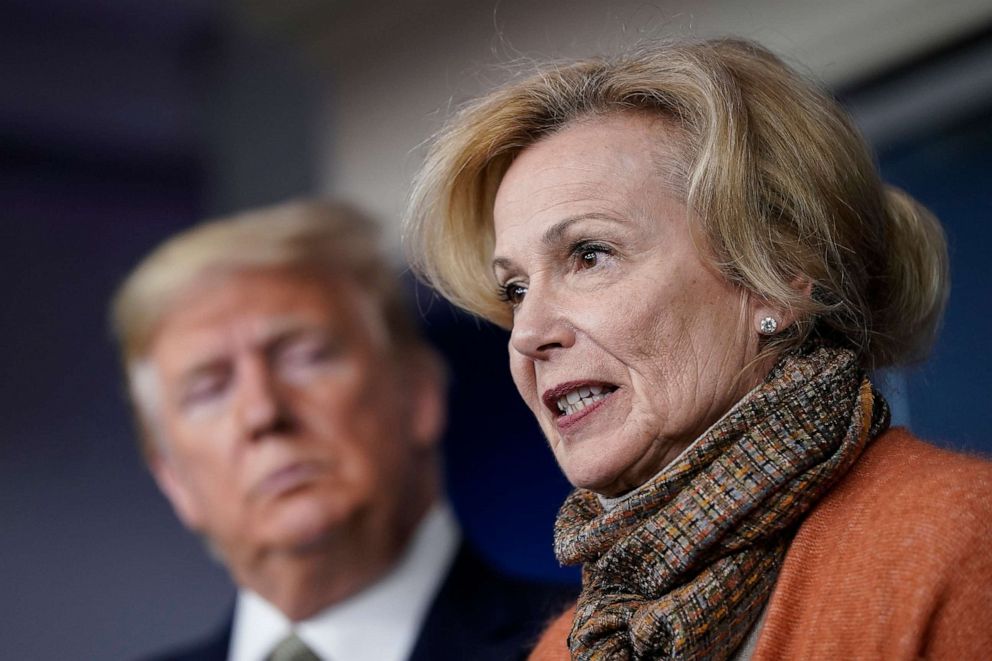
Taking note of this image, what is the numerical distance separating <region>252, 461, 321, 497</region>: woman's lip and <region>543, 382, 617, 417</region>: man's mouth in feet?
3.71

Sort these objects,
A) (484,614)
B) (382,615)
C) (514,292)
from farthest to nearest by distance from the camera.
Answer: (382,615) < (484,614) < (514,292)

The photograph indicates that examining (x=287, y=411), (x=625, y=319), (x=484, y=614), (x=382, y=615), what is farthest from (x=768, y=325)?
(x=287, y=411)

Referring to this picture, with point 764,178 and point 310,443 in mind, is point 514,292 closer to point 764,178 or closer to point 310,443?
point 764,178

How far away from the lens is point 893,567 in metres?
1.16

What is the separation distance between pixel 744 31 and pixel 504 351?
2.83 feet

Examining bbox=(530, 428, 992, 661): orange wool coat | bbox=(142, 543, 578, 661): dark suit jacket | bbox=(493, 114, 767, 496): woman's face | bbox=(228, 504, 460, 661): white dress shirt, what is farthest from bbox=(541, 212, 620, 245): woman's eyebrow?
bbox=(228, 504, 460, 661): white dress shirt

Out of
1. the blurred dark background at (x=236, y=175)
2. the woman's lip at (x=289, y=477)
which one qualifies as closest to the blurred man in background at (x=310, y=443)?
the woman's lip at (x=289, y=477)

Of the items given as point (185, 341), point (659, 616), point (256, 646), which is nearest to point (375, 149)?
point (185, 341)

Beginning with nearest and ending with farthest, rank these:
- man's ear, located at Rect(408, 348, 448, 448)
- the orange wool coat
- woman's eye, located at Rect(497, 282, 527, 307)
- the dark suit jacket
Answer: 1. the orange wool coat
2. woman's eye, located at Rect(497, 282, 527, 307)
3. the dark suit jacket
4. man's ear, located at Rect(408, 348, 448, 448)

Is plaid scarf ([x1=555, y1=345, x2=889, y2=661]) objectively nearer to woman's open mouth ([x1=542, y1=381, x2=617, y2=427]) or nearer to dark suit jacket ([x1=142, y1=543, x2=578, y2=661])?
woman's open mouth ([x1=542, y1=381, x2=617, y2=427])

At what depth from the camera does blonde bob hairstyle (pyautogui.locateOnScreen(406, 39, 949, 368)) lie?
133cm

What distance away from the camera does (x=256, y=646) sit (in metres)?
2.46

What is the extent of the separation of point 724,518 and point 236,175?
264 centimetres

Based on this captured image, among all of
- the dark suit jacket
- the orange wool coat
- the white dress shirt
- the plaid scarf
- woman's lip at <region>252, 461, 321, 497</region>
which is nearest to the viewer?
the orange wool coat
